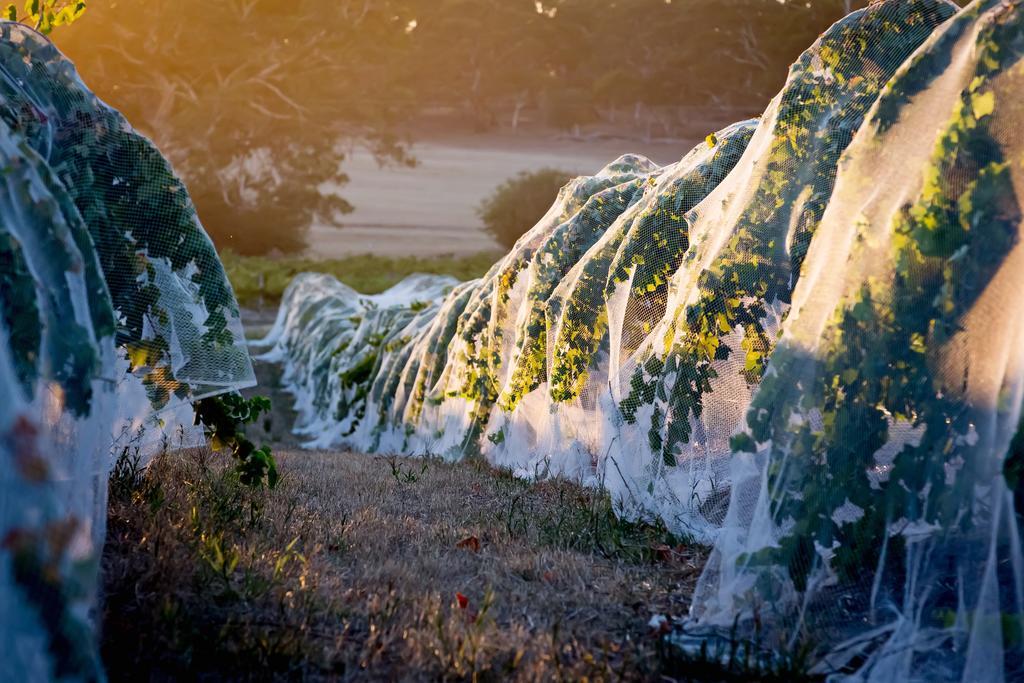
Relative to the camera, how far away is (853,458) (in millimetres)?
3365

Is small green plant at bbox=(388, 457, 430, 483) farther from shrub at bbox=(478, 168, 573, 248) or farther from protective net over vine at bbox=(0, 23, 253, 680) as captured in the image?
shrub at bbox=(478, 168, 573, 248)

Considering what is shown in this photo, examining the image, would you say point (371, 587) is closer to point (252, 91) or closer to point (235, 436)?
point (235, 436)

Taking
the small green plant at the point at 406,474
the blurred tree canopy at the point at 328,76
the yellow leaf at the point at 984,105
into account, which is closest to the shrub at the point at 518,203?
the blurred tree canopy at the point at 328,76

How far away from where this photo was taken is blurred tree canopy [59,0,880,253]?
114 ft

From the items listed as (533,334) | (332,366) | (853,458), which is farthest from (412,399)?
(853,458)

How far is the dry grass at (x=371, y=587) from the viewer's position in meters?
2.79

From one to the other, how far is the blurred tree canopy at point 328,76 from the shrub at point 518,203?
122 inches

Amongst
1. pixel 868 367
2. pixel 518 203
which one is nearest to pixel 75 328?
pixel 868 367

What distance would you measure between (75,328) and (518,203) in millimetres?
31911

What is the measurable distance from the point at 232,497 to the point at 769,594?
249cm

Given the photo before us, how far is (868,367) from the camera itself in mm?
3303

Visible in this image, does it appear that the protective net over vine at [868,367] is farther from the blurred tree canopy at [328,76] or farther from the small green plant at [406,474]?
the blurred tree canopy at [328,76]

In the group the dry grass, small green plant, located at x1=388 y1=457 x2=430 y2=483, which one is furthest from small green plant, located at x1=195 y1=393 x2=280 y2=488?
small green plant, located at x1=388 y1=457 x2=430 y2=483

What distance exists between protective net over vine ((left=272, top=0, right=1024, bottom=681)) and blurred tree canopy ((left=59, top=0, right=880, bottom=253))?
3037 centimetres
